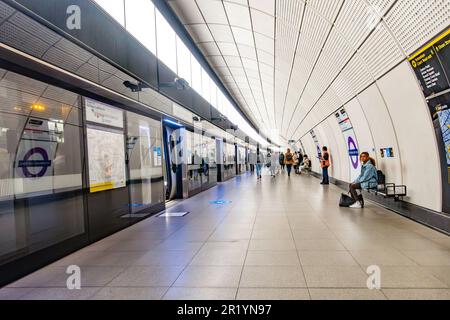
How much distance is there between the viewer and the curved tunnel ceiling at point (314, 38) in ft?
13.1

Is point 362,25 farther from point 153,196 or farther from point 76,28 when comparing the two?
point 153,196

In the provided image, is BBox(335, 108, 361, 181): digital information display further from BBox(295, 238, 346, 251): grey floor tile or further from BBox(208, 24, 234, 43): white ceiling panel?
BBox(295, 238, 346, 251): grey floor tile

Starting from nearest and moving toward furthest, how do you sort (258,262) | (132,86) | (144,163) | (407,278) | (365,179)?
1. (407,278)
2. (258,262)
3. (132,86)
4. (144,163)
5. (365,179)

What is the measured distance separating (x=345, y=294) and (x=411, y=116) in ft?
13.3

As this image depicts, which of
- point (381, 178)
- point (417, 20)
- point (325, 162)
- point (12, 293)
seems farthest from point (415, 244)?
point (325, 162)

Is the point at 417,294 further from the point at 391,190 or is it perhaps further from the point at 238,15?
the point at 238,15

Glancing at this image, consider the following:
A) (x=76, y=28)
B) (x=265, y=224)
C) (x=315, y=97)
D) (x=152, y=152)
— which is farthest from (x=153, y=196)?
(x=315, y=97)

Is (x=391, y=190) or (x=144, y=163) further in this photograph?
(x=144, y=163)

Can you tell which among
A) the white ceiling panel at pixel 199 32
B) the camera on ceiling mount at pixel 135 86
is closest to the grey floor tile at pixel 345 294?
the camera on ceiling mount at pixel 135 86

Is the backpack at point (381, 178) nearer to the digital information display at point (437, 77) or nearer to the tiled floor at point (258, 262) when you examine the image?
the tiled floor at point (258, 262)

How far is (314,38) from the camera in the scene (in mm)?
6156

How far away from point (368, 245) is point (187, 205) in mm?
5080

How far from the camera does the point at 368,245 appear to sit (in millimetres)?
3896

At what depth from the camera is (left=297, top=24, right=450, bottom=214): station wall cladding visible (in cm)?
406
